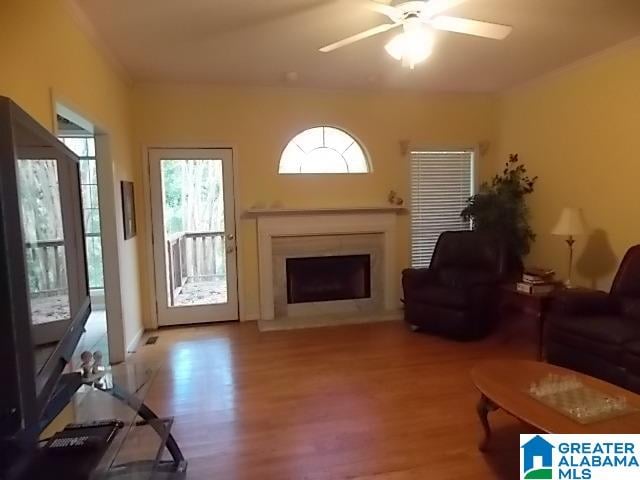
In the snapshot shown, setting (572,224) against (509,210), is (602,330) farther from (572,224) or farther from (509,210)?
(509,210)

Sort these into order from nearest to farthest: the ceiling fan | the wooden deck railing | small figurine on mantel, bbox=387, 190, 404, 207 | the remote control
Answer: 1. the remote control
2. the ceiling fan
3. the wooden deck railing
4. small figurine on mantel, bbox=387, 190, 404, 207

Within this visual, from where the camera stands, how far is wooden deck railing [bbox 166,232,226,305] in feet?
16.1

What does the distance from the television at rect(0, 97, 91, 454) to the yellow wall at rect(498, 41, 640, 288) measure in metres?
4.21

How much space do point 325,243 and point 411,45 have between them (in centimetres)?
282

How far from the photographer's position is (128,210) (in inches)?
165

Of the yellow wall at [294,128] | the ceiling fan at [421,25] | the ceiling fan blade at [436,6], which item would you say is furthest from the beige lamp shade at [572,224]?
the ceiling fan blade at [436,6]

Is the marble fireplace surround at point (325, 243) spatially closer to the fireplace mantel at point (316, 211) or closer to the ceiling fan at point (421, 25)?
the fireplace mantel at point (316, 211)

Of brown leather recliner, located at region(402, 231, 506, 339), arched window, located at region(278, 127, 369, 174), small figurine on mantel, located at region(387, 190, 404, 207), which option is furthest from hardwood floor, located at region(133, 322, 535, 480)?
arched window, located at region(278, 127, 369, 174)

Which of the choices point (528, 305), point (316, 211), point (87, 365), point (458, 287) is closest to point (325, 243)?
point (316, 211)

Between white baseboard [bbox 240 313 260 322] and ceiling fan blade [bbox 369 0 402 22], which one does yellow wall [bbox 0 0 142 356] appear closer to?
white baseboard [bbox 240 313 260 322]

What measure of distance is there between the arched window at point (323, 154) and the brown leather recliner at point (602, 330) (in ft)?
8.84

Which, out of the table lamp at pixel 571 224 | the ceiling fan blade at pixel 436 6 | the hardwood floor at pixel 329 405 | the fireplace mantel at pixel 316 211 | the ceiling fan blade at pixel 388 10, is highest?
the ceiling fan blade at pixel 388 10

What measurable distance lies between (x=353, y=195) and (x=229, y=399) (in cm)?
290

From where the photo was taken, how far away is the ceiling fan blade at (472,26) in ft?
8.26
